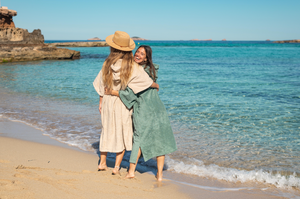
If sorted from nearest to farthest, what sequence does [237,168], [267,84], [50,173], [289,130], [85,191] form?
1. [85,191]
2. [50,173]
3. [237,168]
4. [289,130]
5. [267,84]

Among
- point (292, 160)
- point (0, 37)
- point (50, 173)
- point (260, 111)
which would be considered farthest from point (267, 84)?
point (0, 37)

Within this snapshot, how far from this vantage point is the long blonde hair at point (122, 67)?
10.6 feet

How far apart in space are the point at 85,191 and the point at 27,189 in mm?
593

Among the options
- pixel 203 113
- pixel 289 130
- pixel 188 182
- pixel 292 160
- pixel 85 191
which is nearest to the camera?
pixel 85 191

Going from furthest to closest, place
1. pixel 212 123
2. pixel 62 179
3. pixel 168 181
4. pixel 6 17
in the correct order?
pixel 6 17 < pixel 212 123 < pixel 168 181 < pixel 62 179

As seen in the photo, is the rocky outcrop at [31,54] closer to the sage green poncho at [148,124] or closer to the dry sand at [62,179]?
the dry sand at [62,179]

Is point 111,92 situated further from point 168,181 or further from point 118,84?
point 168,181

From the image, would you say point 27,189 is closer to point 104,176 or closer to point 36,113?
point 104,176

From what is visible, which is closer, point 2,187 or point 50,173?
point 2,187

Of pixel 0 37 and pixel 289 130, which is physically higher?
pixel 0 37

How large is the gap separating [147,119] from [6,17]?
127 ft

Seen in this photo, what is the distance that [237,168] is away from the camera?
408 centimetres

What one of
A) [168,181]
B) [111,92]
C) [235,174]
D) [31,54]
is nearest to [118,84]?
[111,92]

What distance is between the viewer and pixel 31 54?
26.8 metres
